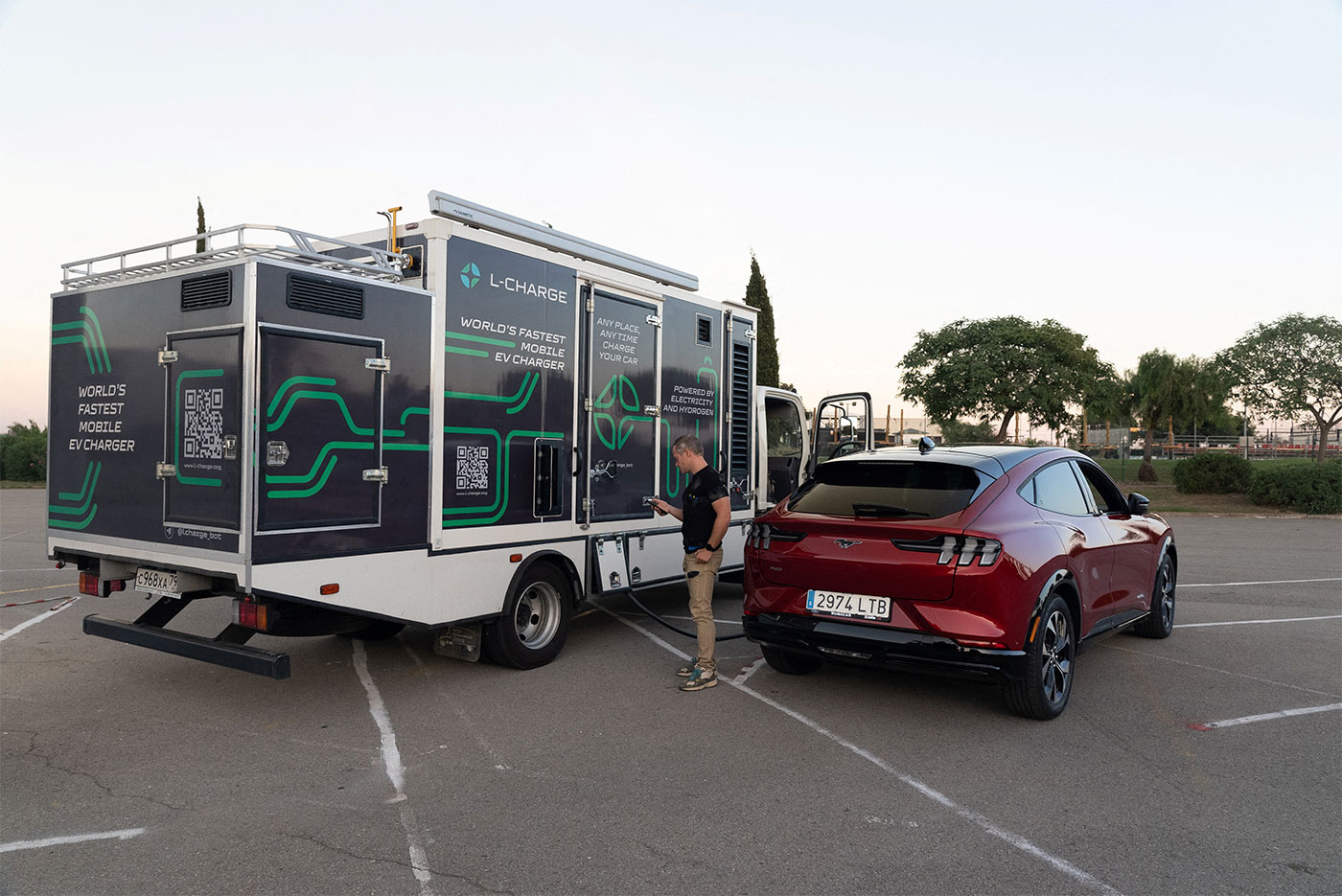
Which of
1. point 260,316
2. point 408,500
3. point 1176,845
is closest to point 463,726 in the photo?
point 408,500

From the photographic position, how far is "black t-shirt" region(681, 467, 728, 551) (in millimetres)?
6074

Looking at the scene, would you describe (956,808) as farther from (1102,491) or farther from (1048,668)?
(1102,491)

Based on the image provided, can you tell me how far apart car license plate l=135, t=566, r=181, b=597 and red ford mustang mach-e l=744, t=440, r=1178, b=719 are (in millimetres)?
3398

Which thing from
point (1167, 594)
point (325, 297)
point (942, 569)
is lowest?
point (1167, 594)

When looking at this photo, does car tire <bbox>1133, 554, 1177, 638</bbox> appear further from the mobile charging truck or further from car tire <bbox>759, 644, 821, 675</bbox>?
the mobile charging truck

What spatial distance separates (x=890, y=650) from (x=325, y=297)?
369cm

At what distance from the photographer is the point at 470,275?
580 cm

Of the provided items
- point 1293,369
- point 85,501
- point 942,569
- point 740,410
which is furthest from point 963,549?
point 1293,369

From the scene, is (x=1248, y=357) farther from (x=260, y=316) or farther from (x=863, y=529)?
(x=260, y=316)

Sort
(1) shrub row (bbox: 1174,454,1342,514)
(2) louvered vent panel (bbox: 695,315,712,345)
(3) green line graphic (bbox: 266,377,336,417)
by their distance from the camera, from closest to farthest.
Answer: (3) green line graphic (bbox: 266,377,336,417), (2) louvered vent panel (bbox: 695,315,712,345), (1) shrub row (bbox: 1174,454,1342,514)

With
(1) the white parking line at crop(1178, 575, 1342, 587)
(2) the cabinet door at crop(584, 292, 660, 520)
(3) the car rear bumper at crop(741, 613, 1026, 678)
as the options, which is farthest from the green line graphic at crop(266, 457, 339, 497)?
(1) the white parking line at crop(1178, 575, 1342, 587)

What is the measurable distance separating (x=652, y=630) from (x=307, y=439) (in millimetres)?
3882

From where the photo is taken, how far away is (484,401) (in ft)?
19.4

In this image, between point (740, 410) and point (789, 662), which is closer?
point (789, 662)
